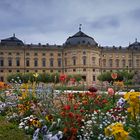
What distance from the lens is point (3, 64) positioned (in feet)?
213

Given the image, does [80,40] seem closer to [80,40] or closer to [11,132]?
[80,40]

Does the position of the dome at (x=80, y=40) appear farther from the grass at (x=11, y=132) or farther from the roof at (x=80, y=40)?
the grass at (x=11, y=132)

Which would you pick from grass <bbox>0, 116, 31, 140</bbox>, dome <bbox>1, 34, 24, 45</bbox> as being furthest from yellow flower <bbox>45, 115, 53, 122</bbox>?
dome <bbox>1, 34, 24, 45</bbox>

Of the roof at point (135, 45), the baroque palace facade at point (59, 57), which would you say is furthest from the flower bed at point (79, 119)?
the roof at point (135, 45)

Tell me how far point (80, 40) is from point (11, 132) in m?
59.8

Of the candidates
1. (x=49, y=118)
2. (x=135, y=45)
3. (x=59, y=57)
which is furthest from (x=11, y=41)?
(x=49, y=118)

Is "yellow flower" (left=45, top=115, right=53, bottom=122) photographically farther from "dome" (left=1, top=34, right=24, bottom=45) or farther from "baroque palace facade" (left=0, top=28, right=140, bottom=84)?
"dome" (left=1, top=34, right=24, bottom=45)

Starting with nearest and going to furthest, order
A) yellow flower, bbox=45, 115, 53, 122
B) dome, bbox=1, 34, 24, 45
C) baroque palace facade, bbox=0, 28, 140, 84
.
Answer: yellow flower, bbox=45, 115, 53, 122 < baroque palace facade, bbox=0, 28, 140, 84 < dome, bbox=1, 34, 24, 45

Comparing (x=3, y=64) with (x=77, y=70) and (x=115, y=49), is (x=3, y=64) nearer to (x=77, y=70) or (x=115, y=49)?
(x=77, y=70)

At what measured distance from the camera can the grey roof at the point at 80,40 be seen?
214 ft

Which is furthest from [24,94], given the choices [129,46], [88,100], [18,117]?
[129,46]

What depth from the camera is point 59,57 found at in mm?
66125

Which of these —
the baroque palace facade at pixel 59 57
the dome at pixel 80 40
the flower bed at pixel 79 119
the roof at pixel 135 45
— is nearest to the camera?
the flower bed at pixel 79 119

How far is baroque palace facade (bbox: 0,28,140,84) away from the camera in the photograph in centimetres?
6412
